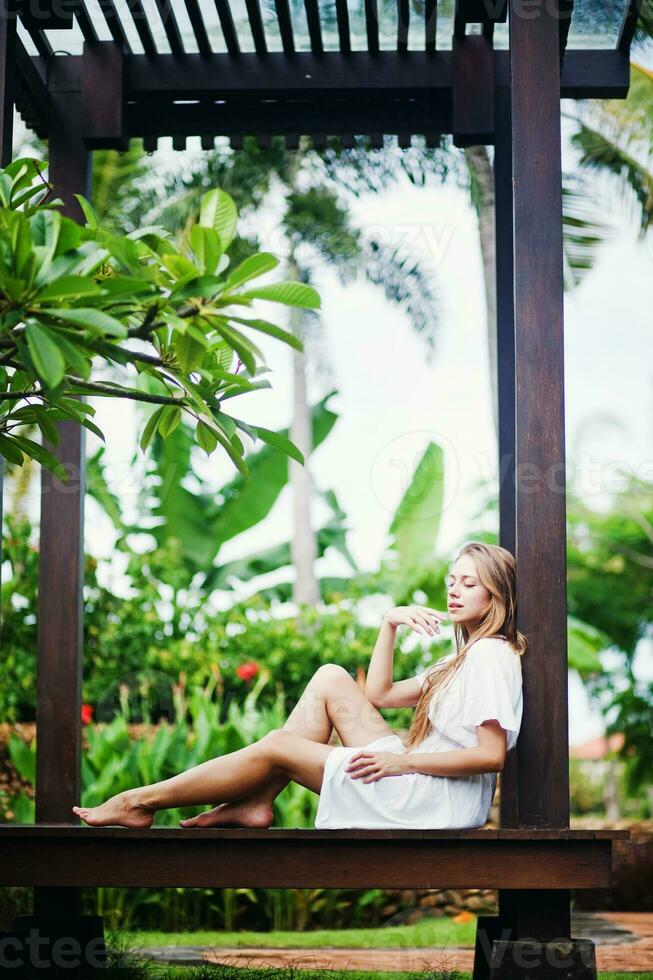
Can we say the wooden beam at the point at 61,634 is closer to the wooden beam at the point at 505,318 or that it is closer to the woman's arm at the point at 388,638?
the woman's arm at the point at 388,638

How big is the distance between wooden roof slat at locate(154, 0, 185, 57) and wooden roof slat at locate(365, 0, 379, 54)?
685 mm

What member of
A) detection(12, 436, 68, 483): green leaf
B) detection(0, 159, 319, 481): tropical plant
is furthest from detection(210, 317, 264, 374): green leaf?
detection(12, 436, 68, 483): green leaf

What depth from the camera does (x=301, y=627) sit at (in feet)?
29.2

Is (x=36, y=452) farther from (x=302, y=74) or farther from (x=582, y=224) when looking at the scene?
(x=582, y=224)

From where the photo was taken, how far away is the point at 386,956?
14.7 feet

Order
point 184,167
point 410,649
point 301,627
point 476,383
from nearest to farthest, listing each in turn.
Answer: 1. point 410,649
2. point 301,627
3. point 184,167
4. point 476,383

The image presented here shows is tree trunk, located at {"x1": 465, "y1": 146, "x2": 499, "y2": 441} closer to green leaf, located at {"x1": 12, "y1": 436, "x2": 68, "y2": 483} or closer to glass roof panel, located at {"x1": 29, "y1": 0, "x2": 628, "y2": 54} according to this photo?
glass roof panel, located at {"x1": 29, "y1": 0, "x2": 628, "y2": 54}

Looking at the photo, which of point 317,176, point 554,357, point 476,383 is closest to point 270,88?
point 554,357

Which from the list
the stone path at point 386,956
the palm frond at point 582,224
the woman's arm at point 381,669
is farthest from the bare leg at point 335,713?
the palm frond at point 582,224

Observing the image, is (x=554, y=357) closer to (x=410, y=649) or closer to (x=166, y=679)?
(x=410, y=649)

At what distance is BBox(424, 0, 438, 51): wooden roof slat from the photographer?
13.0 ft

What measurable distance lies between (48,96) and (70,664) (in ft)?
6.95

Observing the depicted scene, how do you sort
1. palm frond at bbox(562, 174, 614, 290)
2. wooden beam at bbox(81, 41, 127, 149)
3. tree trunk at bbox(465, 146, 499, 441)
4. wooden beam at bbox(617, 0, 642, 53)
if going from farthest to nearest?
palm frond at bbox(562, 174, 614, 290) < tree trunk at bbox(465, 146, 499, 441) < wooden beam at bbox(81, 41, 127, 149) < wooden beam at bbox(617, 0, 642, 53)

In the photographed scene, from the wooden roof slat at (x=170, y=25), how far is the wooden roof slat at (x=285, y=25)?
1.23 feet
